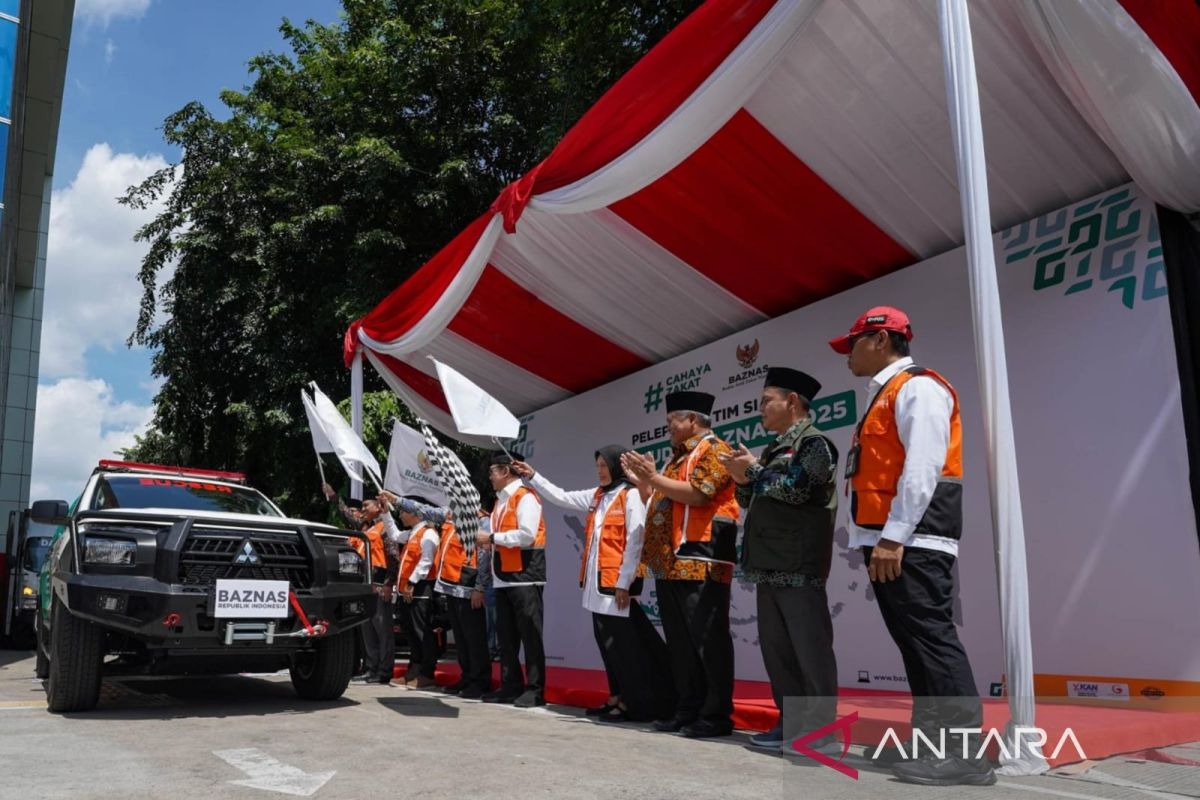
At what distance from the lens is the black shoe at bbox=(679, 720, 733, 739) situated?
15.5 feet

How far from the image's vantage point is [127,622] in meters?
4.72

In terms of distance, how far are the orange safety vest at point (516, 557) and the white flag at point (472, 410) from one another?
0.54m

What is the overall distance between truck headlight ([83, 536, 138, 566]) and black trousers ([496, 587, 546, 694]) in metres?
2.54

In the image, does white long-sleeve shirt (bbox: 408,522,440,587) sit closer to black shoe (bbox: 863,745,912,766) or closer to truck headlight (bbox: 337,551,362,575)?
truck headlight (bbox: 337,551,362,575)

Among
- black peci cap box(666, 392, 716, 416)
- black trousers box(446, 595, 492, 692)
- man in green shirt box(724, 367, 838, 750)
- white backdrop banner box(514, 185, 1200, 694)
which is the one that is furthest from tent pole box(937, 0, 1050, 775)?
black trousers box(446, 595, 492, 692)

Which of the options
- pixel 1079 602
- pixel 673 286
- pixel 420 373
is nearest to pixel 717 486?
pixel 1079 602

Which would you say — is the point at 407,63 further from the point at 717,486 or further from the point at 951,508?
the point at 951,508

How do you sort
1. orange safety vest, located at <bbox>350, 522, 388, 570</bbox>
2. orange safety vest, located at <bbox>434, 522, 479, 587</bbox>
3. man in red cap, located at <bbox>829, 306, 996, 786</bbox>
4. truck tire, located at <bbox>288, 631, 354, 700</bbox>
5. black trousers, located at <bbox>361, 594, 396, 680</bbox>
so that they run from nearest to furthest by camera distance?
man in red cap, located at <bbox>829, 306, 996, 786</bbox> < truck tire, located at <bbox>288, 631, 354, 700</bbox> < orange safety vest, located at <bbox>434, 522, 479, 587</bbox> < black trousers, located at <bbox>361, 594, 396, 680</bbox> < orange safety vest, located at <bbox>350, 522, 388, 570</bbox>

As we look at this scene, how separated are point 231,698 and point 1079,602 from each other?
5.20m

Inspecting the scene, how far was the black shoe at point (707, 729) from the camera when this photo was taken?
471 cm

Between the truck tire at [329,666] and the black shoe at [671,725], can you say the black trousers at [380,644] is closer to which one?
the truck tire at [329,666]

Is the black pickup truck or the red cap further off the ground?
the red cap

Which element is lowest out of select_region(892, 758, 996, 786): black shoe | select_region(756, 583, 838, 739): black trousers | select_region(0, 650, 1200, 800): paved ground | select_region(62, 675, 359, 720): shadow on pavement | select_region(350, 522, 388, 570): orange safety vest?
select_region(62, 675, 359, 720): shadow on pavement

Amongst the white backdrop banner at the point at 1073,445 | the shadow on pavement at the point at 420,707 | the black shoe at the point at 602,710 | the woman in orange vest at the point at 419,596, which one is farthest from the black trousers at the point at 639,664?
the woman in orange vest at the point at 419,596
